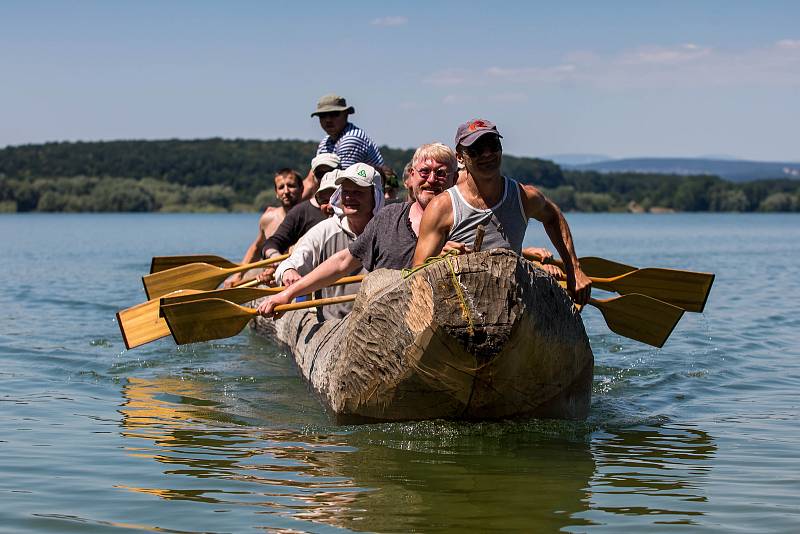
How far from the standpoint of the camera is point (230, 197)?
8994 centimetres

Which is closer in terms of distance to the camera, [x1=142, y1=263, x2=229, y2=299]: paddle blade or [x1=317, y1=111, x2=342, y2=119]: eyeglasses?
[x1=142, y1=263, x2=229, y2=299]: paddle blade

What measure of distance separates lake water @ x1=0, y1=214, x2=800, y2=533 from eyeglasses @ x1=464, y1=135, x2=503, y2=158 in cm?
163

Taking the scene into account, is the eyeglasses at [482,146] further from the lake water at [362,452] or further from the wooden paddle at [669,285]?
the wooden paddle at [669,285]

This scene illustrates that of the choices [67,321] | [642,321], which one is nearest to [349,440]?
[642,321]

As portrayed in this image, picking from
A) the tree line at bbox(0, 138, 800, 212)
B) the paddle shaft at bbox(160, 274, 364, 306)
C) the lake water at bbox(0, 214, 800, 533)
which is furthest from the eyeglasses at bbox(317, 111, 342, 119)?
the tree line at bbox(0, 138, 800, 212)

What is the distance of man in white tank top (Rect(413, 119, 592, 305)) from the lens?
640 cm

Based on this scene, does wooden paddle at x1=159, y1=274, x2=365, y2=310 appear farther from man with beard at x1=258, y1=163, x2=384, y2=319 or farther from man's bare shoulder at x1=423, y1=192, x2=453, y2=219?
man's bare shoulder at x1=423, y1=192, x2=453, y2=219

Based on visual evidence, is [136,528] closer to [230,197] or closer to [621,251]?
[621,251]

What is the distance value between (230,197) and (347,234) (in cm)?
8243

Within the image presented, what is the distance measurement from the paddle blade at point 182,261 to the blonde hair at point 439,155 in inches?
171

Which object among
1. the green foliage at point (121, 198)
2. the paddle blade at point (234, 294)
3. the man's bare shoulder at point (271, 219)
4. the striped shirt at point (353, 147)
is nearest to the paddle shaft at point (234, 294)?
the paddle blade at point (234, 294)

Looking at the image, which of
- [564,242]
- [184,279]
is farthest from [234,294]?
[564,242]

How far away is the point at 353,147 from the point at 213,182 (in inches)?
3358

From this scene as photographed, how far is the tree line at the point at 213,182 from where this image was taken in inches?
3514
